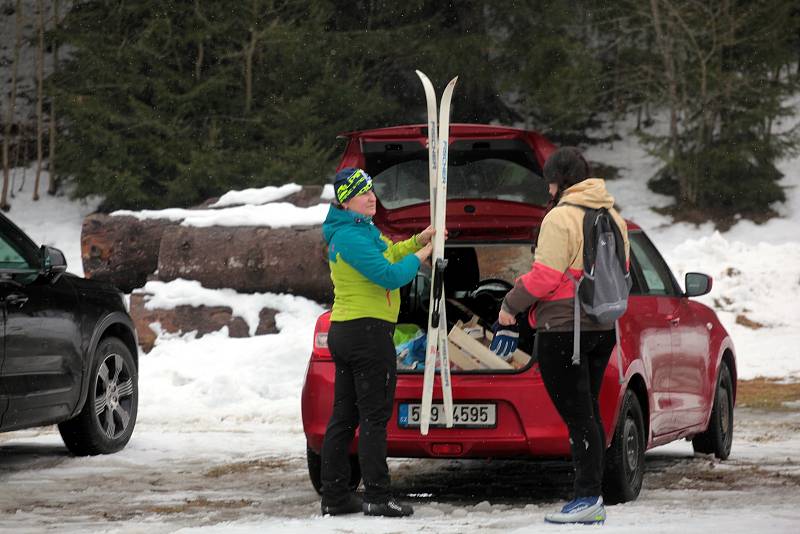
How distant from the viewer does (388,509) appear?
246 inches

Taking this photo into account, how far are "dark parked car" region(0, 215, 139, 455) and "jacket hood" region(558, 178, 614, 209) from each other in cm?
335

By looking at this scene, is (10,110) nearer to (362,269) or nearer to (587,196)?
(362,269)

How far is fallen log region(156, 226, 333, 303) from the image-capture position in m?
14.6

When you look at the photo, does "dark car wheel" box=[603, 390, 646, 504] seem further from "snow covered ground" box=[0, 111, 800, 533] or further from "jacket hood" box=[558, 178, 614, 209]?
"jacket hood" box=[558, 178, 614, 209]

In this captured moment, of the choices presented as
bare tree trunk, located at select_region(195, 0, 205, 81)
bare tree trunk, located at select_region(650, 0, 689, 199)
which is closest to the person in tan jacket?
bare tree trunk, located at select_region(195, 0, 205, 81)

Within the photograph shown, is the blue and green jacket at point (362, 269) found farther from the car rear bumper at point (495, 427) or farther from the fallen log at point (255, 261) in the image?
the fallen log at point (255, 261)

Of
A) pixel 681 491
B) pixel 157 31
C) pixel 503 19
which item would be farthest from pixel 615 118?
pixel 681 491

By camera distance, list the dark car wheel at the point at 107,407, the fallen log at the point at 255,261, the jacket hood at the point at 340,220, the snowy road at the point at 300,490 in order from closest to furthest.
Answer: the snowy road at the point at 300,490 → the jacket hood at the point at 340,220 → the dark car wheel at the point at 107,407 → the fallen log at the point at 255,261

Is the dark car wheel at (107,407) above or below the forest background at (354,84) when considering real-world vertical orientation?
below

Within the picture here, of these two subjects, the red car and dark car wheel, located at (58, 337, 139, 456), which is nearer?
Result: the red car

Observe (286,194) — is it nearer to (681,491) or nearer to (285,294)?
(285,294)

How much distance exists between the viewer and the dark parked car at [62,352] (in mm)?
7723

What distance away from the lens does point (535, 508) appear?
6.49 meters

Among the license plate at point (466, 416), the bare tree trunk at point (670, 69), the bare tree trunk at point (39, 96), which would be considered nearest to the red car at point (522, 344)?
the license plate at point (466, 416)
